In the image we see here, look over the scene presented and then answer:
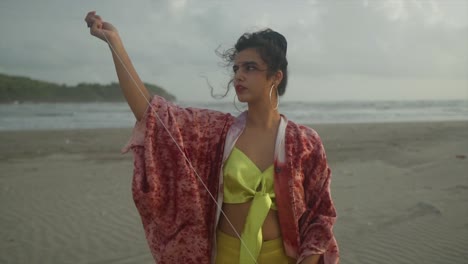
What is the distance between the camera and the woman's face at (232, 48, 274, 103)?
227 centimetres

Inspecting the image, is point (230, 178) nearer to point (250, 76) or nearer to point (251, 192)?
point (251, 192)

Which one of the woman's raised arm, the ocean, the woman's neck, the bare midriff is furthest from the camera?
the ocean

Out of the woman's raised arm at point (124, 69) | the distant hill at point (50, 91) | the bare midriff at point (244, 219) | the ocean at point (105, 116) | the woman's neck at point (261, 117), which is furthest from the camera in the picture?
the distant hill at point (50, 91)

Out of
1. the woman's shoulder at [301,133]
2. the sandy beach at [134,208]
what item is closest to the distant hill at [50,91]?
the sandy beach at [134,208]

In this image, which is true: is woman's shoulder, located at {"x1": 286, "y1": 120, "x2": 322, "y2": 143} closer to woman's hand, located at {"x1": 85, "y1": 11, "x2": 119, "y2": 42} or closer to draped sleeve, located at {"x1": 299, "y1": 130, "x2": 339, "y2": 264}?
draped sleeve, located at {"x1": 299, "y1": 130, "x2": 339, "y2": 264}

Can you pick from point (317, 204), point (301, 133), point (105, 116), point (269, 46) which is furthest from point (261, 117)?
point (105, 116)

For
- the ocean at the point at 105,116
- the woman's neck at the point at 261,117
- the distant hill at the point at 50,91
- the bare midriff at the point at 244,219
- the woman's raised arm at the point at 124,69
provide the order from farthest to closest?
1. the distant hill at the point at 50,91
2. the ocean at the point at 105,116
3. the woman's neck at the point at 261,117
4. the bare midriff at the point at 244,219
5. the woman's raised arm at the point at 124,69

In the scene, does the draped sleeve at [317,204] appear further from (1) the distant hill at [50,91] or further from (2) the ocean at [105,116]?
(1) the distant hill at [50,91]

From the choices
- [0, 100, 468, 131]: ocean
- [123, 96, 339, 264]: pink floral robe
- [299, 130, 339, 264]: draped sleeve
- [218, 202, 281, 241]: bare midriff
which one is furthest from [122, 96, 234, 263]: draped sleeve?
[0, 100, 468, 131]: ocean

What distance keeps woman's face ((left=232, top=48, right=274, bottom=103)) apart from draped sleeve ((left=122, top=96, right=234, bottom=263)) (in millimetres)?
282

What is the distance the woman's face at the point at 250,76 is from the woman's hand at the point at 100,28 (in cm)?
66

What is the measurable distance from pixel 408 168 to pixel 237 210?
829cm

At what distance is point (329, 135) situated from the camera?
52.4ft

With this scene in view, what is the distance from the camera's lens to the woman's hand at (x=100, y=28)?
7.04ft
